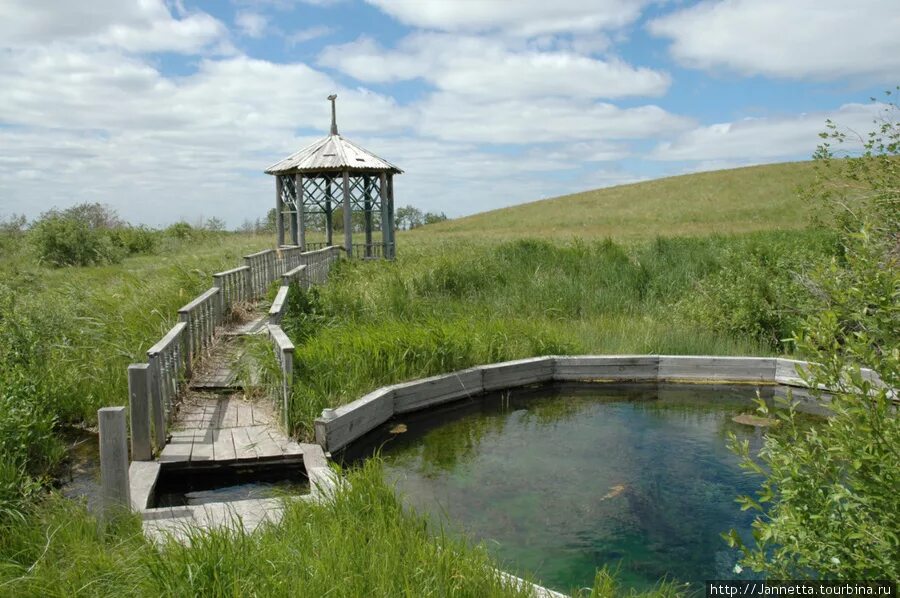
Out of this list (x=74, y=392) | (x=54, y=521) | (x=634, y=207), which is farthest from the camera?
(x=634, y=207)

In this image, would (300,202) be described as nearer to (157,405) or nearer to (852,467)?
(157,405)

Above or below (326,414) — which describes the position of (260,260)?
above

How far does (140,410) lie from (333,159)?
13.6 m

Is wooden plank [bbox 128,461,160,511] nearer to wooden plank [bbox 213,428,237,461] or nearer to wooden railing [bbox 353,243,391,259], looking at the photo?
wooden plank [bbox 213,428,237,461]

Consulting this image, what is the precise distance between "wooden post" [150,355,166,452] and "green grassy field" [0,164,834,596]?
38.3 inches

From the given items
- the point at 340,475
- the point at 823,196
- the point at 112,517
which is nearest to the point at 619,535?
the point at 340,475

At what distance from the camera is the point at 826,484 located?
3.37m

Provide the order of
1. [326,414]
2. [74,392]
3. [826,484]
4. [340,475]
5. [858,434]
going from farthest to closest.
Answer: [74,392] → [326,414] → [340,475] → [826,484] → [858,434]

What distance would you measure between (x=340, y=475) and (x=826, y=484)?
318cm

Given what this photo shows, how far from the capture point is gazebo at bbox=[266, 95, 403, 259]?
742 inches

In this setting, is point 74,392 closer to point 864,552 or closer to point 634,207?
point 864,552

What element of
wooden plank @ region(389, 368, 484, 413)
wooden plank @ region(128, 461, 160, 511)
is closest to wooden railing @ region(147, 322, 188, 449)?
wooden plank @ region(128, 461, 160, 511)

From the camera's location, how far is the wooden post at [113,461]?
4.52m

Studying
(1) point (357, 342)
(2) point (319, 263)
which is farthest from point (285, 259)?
(1) point (357, 342)
